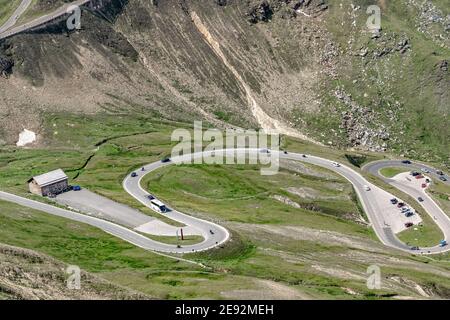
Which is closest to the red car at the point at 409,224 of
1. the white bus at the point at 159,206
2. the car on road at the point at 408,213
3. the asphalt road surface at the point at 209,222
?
the car on road at the point at 408,213

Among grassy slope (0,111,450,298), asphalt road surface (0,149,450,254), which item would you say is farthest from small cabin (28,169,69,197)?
asphalt road surface (0,149,450,254)

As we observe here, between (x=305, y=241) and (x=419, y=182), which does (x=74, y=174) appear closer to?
(x=305, y=241)

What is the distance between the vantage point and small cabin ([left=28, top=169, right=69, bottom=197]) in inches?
5261

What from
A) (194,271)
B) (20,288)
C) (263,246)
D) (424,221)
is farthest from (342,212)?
(20,288)

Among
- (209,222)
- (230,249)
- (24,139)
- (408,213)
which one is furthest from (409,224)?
(24,139)

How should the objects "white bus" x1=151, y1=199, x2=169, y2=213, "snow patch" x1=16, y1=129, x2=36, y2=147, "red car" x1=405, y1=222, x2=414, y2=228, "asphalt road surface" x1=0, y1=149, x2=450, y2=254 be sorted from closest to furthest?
"asphalt road surface" x1=0, y1=149, x2=450, y2=254, "white bus" x1=151, y1=199, x2=169, y2=213, "red car" x1=405, y1=222, x2=414, y2=228, "snow patch" x1=16, y1=129, x2=36, y2=147

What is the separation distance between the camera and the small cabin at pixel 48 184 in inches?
5261

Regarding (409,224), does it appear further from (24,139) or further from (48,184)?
(24,139)

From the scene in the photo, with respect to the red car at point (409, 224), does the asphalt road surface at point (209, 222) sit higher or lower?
higher

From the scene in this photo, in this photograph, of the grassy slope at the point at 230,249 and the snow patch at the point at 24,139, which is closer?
the grassy slope at the point at 230,249

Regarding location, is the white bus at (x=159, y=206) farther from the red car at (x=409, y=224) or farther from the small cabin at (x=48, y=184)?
the red car at (x=409, y=224)

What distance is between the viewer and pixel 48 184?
13462 cm

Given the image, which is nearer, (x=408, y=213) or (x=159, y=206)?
(x=159, y=206)

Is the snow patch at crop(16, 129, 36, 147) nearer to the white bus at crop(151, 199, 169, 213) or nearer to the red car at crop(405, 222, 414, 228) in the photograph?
the white bus at crop(151, 199, 169, 213)
